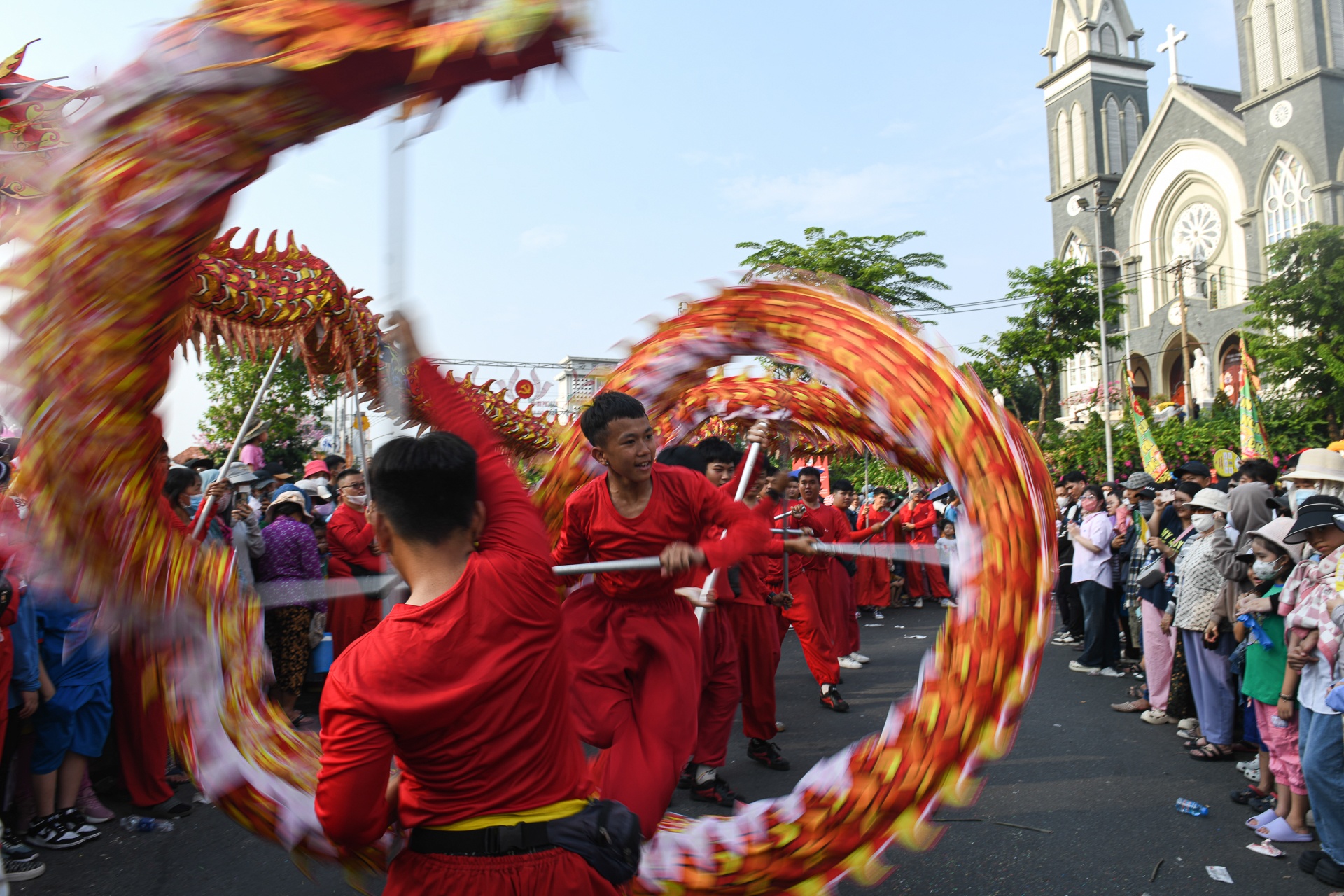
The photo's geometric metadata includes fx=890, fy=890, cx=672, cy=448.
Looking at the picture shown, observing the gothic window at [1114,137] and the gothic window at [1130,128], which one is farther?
the gothic window at [1130,128]

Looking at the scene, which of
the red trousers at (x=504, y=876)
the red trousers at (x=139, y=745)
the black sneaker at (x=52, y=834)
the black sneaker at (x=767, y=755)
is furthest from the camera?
the black sneaker at (x=767, y=755)

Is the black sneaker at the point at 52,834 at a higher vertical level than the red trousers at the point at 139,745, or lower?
lower

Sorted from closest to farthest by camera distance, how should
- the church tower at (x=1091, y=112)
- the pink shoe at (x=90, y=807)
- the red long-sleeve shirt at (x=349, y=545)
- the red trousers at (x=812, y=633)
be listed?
the pink shoe at (x=90, y=807), the red long-sleeve shirt at (x=349, y=545), the red trousers at (x=812, y=633), the church tower at (x=1091, y=112)

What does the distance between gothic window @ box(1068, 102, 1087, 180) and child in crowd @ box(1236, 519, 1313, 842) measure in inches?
1701

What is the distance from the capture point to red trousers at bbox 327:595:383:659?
6238 mm

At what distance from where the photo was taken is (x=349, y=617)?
6.27 m

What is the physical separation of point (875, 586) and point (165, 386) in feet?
36.9

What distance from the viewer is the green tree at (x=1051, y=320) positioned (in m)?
26.3

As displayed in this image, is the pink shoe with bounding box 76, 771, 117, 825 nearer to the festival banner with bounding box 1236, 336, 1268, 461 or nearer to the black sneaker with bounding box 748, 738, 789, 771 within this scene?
the black sneaker with bounding box 748, 738, 789, 771

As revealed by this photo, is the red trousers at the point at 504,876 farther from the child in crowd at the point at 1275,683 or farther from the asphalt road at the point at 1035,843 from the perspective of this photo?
the child in crowd at the point at 1275,683

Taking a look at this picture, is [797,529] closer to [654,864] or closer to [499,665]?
[654,864]

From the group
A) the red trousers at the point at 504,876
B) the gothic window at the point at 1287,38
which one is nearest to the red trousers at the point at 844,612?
the red trousers at the point at 504,876

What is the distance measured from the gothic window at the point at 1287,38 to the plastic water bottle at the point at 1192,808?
34848 millimetres

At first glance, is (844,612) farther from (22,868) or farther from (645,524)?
(22,868)
